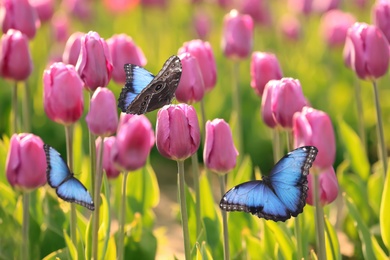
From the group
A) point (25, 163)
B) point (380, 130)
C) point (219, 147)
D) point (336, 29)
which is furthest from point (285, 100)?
point (336, 29)

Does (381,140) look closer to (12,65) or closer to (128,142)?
(128,142)

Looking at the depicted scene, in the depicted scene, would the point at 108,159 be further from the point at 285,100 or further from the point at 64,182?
the point at 285,100

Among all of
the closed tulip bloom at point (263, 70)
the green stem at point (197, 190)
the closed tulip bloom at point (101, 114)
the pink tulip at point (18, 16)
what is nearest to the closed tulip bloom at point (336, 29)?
the closed tulip bloom at point (263, 70)

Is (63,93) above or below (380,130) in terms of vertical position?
above

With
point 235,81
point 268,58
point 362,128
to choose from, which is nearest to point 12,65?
point 268,58

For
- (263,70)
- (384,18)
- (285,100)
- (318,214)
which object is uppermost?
(384,18)
